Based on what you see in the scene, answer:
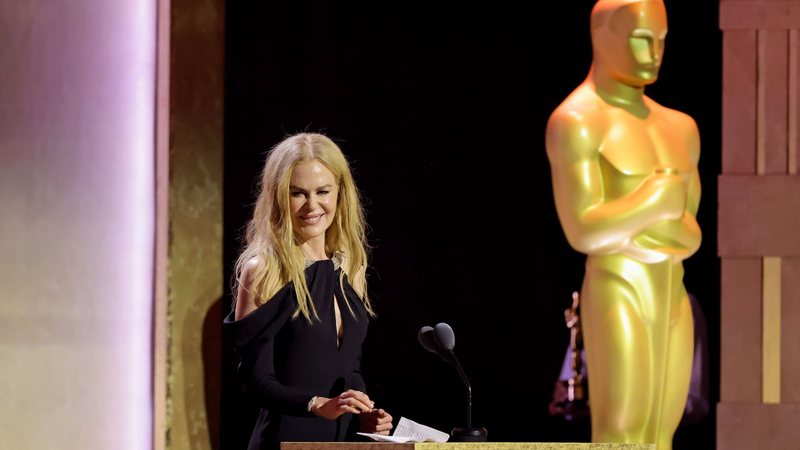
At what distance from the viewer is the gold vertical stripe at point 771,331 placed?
159 inches

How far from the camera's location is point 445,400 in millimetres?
4168

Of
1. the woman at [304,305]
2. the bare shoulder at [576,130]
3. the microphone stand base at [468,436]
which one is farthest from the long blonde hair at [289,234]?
the bare shoulder at [576,130]

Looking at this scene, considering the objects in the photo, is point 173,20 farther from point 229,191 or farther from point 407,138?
point 407,138

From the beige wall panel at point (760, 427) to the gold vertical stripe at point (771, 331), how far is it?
6cm

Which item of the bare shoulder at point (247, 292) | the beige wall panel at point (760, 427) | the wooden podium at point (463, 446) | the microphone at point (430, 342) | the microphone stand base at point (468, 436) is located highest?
the bare shoulder at point (247, 292)

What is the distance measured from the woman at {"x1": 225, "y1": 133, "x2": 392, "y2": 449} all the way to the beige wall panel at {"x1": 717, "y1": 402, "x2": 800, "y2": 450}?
1638 millimetres

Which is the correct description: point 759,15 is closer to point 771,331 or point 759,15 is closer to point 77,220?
point 771,331

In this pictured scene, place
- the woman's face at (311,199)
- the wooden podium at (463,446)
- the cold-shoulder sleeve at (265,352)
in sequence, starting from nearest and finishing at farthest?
the wooden podium at (463,446), the cold-shoulder sleeve at (265,352), the woman's face at (311,199)

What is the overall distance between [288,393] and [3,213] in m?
1.68

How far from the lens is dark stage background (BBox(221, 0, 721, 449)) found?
13.6ft

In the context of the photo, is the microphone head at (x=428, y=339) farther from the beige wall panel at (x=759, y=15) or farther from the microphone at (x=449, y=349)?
the beige wall panel at (x=759, y=15)

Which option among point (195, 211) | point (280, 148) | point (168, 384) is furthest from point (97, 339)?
point (280, 148)

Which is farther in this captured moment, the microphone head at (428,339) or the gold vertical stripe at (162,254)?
the gold vertical stripe at (162,254)

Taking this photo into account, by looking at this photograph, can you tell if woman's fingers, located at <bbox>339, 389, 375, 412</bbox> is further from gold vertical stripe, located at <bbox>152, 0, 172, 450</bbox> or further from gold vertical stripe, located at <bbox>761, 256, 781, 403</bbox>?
gold vertical stripe, located at <bbox>761, 256, 781, 403</bbox>
